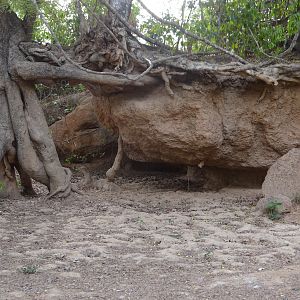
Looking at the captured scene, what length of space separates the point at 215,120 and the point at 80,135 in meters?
3.63

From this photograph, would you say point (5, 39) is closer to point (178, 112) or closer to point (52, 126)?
point (178, 112)

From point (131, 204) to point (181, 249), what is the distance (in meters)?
2.76

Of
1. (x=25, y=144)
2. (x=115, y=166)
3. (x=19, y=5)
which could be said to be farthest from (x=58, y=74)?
(x=115, y=166)

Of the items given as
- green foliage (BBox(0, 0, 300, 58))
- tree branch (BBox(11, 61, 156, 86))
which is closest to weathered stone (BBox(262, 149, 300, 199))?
green foliage (BBox(0, 0, 300, 58))

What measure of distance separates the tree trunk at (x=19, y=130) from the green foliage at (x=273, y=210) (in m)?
2.89

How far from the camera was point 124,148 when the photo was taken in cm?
921

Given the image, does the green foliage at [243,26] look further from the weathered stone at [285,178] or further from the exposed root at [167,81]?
the weathered stone at [285,178]

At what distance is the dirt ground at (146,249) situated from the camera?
380cm

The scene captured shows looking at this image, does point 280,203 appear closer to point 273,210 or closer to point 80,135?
point 273,210

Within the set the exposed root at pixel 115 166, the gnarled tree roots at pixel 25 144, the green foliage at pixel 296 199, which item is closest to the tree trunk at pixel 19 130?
the gnarled tree roots at pixel 25 144

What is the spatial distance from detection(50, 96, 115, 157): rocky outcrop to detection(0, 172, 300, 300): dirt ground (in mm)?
2927

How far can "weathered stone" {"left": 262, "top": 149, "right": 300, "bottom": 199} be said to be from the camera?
7382 mm

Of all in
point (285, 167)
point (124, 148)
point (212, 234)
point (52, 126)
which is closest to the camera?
point (212, 234)

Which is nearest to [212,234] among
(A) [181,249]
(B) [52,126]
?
(A) [181,249]
